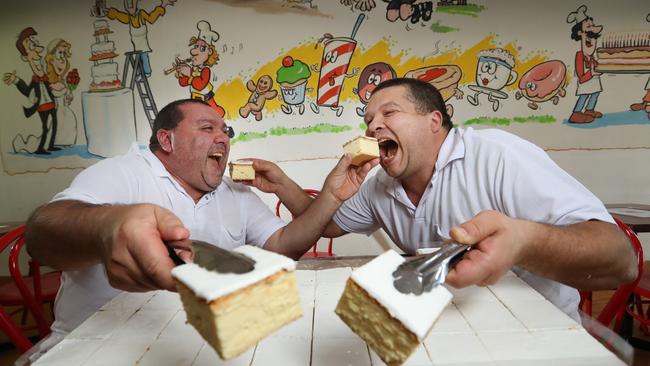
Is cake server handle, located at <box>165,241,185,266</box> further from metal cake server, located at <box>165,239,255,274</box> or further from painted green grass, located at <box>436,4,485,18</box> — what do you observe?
painted green grass, located at <box>436,4,485,18</box>

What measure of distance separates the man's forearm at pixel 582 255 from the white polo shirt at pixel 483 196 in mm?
108

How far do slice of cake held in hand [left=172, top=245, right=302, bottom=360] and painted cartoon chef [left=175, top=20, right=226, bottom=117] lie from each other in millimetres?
3495

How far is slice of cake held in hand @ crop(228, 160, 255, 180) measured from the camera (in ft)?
7.32

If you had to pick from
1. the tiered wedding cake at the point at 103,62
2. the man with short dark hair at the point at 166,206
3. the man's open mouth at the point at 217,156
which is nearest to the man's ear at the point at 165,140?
the man with short dark hair at the point at 166,206

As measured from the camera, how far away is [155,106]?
4.10 meters

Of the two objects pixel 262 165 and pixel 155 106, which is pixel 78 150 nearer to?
pixel 155 106

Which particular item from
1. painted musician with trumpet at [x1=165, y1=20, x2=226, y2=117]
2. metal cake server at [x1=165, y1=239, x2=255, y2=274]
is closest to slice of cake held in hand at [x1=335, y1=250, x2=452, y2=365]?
metal cake server at [x1=165, y1=239, x2=255, y2=274]

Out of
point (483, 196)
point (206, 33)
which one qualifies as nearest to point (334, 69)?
point (206, 33)

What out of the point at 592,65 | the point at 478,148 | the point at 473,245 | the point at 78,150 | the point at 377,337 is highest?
the point at 592,65

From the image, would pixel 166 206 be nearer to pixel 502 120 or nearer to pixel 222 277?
pixel 222 277

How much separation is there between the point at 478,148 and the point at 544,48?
2951 mm

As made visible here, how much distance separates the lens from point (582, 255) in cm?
125

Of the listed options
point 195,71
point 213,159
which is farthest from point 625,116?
point 195,71

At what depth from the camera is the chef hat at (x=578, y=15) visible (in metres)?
3.92
